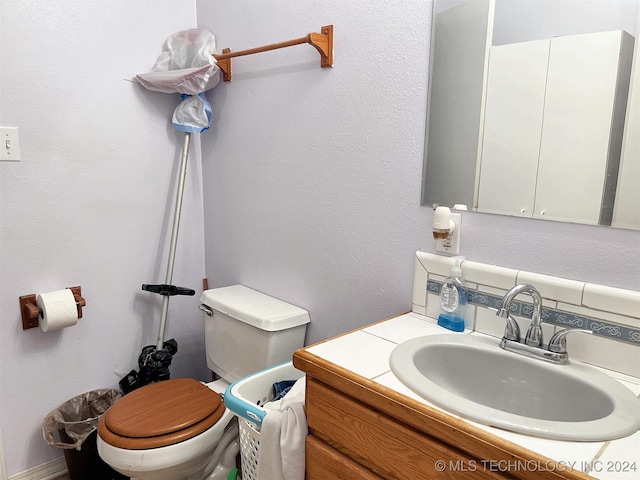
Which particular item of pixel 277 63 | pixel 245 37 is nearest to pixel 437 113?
pixel 277 63

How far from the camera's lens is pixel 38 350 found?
1.68 m

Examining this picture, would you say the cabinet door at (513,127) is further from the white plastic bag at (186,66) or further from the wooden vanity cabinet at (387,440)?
the white plastic bag at (186,66)

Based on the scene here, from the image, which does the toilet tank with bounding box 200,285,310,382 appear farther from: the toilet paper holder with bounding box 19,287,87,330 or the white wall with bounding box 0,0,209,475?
the toilet paper holder with bounding box 19,287,87,330

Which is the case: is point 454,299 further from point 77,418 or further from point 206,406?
point 77,418

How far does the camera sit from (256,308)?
1642mm

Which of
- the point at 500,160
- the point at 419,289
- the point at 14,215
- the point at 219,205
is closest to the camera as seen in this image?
the point at 500,160

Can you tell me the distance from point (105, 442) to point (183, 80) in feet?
4.12

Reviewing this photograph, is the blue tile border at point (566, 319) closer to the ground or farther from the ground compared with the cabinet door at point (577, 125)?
closer to the ground

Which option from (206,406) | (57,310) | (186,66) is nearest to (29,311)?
(57,310)

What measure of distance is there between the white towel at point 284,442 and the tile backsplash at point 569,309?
0.47 metres

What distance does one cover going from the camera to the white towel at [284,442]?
3.41ft

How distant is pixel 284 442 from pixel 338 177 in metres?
0.80

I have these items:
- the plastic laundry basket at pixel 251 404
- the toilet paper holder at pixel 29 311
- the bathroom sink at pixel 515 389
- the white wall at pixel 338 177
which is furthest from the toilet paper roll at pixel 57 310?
the bathroom sink at pixel 515 389

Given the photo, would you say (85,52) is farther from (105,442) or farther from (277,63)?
(105,442)
